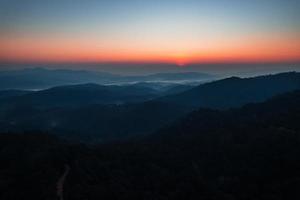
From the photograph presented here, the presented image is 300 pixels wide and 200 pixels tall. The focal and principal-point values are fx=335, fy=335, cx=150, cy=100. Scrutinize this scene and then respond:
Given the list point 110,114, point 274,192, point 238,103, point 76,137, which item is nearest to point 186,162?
point 274,192

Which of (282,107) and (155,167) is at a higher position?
(282,107)

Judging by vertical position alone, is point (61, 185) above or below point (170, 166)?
above

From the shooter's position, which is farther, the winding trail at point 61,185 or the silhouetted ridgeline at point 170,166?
the silhouetted ridgeline at point 170,166

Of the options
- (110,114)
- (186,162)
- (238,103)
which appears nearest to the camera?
(186,162)

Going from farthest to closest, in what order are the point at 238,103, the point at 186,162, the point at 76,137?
the point at 238,103, the point at 76,137, the point at 186,162

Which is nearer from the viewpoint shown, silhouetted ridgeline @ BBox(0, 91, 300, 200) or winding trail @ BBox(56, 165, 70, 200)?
winding trail @ BBox(56, 165, 70, 200)

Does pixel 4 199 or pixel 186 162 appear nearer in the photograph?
pixel 4 199

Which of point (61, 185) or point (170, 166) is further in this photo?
point (170, 166)

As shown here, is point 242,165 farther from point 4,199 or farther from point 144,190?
point 4,199
